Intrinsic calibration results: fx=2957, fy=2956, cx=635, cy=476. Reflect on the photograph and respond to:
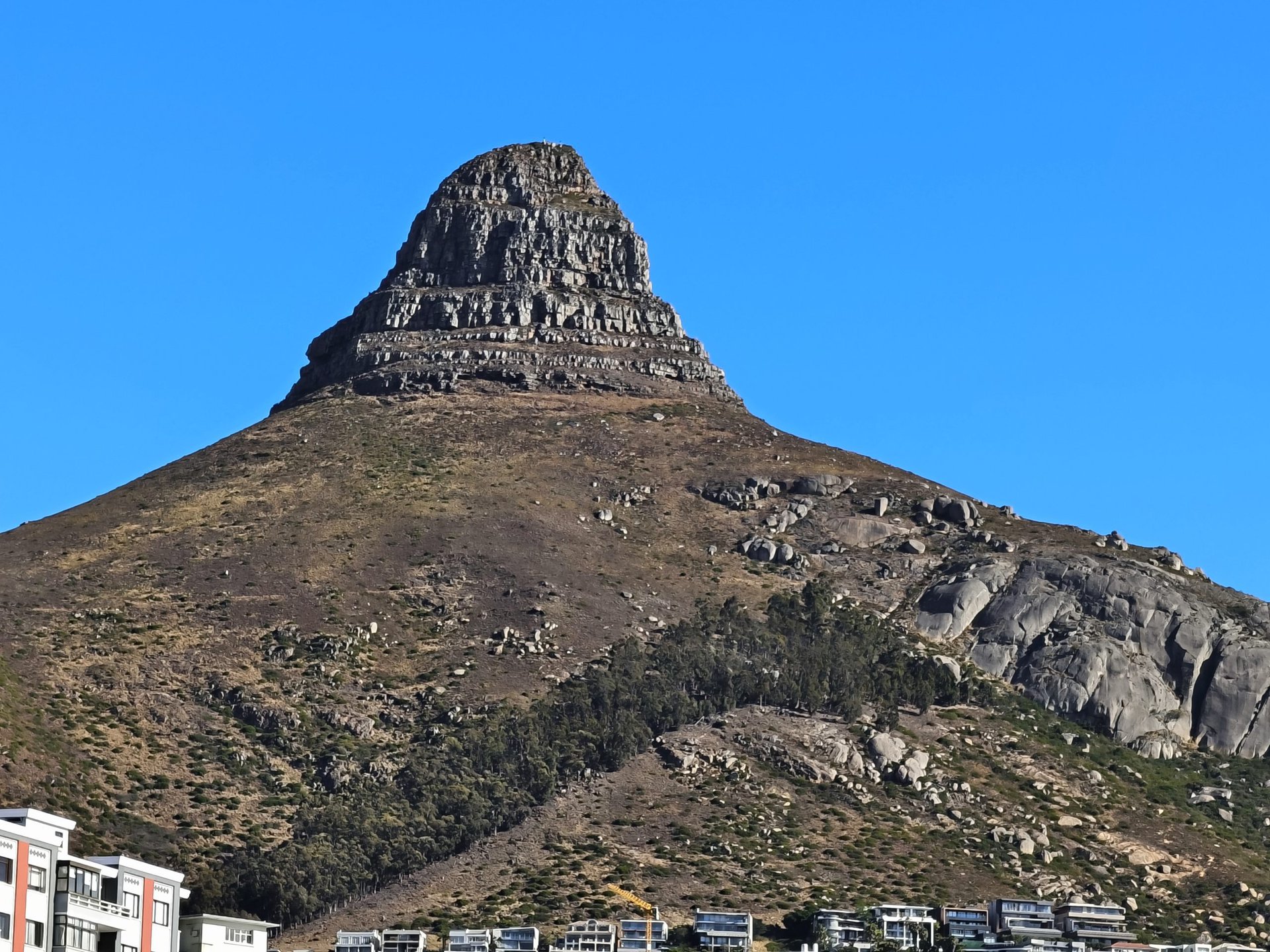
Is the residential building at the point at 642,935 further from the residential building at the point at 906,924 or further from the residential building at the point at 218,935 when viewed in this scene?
the residential building at the point at 218,935

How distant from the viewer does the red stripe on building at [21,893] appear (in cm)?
9194

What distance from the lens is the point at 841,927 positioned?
184250 millimetres

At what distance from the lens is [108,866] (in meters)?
Answer: 98.6

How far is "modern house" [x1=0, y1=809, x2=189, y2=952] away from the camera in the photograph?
92.3m

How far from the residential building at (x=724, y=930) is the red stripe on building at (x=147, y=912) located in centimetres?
8365

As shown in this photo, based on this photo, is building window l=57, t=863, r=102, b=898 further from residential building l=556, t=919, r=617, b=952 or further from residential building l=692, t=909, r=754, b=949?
residential building l=692, t=909, r=754, b=949

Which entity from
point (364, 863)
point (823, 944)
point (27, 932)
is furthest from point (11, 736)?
point (27, 932)

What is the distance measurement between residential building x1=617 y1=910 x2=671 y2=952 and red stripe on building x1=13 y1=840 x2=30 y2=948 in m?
88.3

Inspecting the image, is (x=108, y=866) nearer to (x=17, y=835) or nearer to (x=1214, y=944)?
(x=17, y=835)

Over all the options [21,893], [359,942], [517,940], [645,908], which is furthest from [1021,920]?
[21,893]

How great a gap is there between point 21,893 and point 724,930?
312 feet

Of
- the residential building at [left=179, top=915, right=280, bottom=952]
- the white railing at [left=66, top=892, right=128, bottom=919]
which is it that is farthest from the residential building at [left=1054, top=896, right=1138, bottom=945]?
the white railing at [left=66, top=892, right=128, bottom=919]

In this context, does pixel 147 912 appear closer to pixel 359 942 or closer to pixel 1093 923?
pixel 359 942

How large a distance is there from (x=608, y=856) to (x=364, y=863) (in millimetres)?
16331
